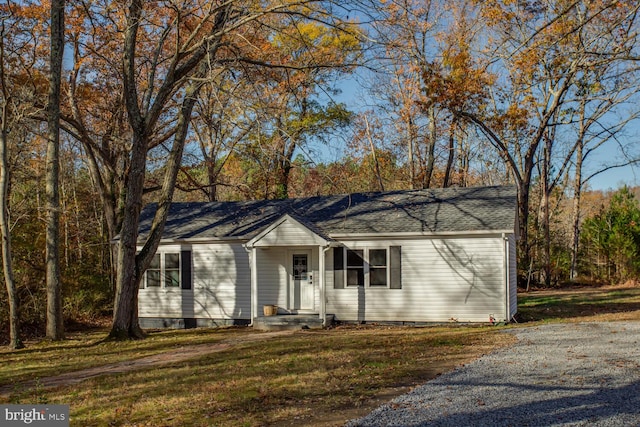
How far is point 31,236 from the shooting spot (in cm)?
1791

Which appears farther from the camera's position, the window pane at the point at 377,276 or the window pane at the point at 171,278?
the window pane at the point at 171,278

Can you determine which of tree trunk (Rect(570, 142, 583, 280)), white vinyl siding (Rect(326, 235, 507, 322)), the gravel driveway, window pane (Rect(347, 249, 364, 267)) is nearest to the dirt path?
white vinyl siding (Rect(326, 235, 507, 322))

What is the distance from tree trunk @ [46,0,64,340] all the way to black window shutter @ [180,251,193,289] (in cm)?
375

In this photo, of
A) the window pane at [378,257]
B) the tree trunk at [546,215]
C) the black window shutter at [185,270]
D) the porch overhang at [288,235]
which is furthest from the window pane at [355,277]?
the tree trunk at [546,215]

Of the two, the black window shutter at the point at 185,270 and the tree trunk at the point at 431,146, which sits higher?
the tree trunk at the point at 431,146

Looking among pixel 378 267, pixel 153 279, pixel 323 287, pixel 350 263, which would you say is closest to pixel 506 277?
pixel 378 267

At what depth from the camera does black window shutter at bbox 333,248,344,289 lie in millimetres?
17125

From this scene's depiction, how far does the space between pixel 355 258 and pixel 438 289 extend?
2.41 metres

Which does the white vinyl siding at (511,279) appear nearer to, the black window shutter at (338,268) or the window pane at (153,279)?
the black window shutter at (338,268)

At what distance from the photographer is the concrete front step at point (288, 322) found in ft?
54.1

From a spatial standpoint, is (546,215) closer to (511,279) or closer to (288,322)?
(511,279)

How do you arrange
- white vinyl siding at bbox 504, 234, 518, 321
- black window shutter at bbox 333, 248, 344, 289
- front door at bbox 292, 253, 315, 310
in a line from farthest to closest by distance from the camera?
front door at bbox 292, 253, 315, 310
black window shutter at bbox 333, 248, 344, 289
white vinyl siding at bbox 504, 234, 518, 321

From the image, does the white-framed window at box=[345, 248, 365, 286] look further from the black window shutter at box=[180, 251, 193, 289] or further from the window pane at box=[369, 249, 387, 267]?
the black window shutter at box=[180, 251, 193, 289]

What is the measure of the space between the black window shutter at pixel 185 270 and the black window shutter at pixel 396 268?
19.8ft
